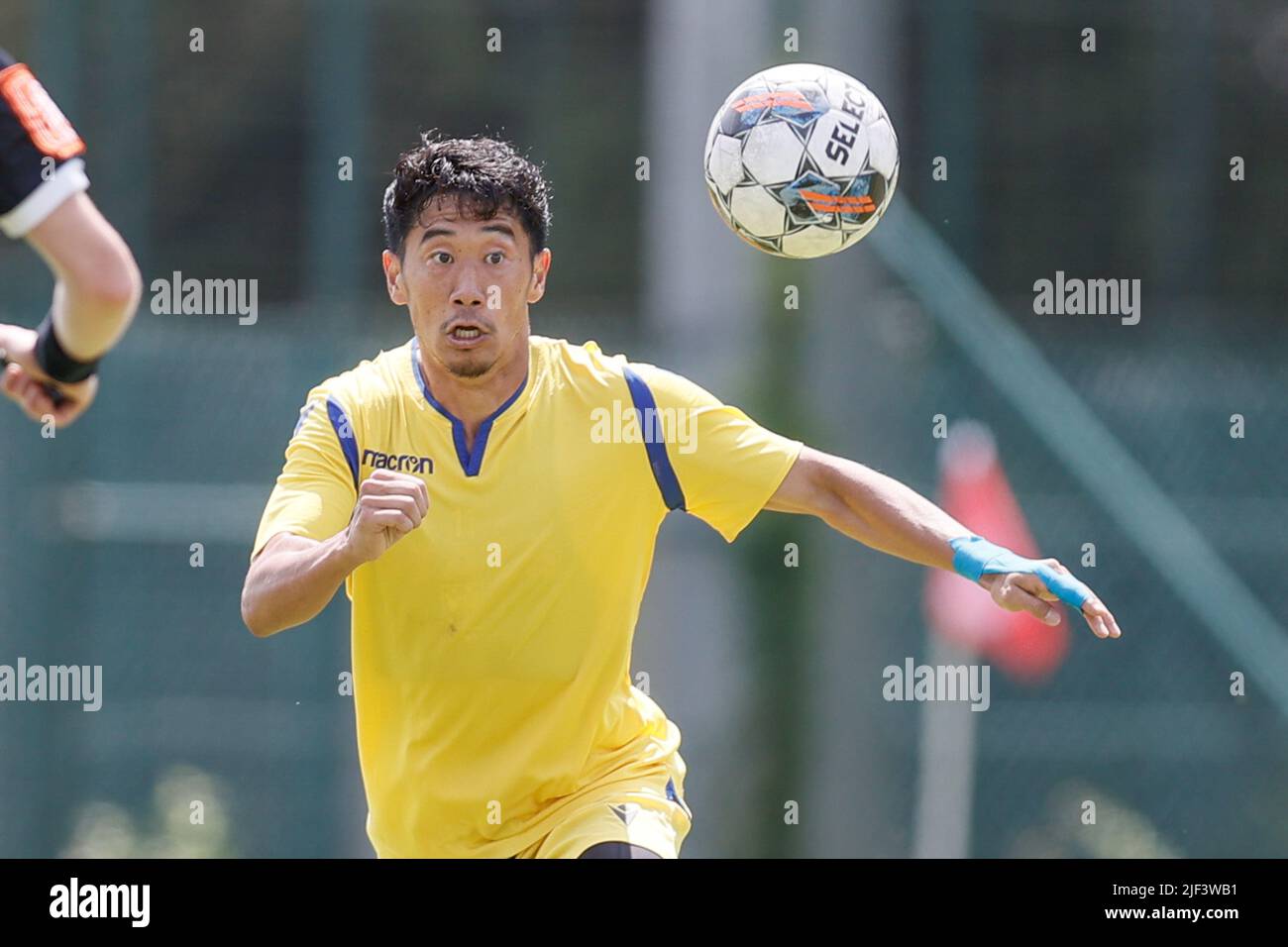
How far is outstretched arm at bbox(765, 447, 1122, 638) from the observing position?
486 cm

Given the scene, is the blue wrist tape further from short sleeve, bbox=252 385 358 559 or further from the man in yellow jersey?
short sleeve, bbox=252 385 358 559

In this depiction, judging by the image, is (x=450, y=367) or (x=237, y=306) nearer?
(x=450, y=367)

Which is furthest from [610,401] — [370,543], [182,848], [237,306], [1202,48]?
[1202,48]

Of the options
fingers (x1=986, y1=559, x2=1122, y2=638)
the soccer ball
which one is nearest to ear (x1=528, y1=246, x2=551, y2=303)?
the soccer ball

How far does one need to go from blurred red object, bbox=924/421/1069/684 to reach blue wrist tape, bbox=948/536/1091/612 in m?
3.71

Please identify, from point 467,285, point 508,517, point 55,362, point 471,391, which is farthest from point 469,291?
point 55,362

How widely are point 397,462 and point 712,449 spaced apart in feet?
2.73

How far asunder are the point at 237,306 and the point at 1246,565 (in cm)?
563

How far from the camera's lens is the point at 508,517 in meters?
5.15

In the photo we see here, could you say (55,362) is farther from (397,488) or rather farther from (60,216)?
(397,488)

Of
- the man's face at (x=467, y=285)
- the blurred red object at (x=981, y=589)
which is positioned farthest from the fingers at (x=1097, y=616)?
the blurred red object at (x=981, y=589)

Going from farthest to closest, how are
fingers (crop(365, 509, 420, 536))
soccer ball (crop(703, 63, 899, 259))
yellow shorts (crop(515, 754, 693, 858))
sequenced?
soccer ball (crop(703, 63, 899, 259)) → yellow shorts (crop(515, 754, 693, 858)) → fingers (crop(365, 509, 420, 536))

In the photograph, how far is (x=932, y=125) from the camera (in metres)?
11.6
